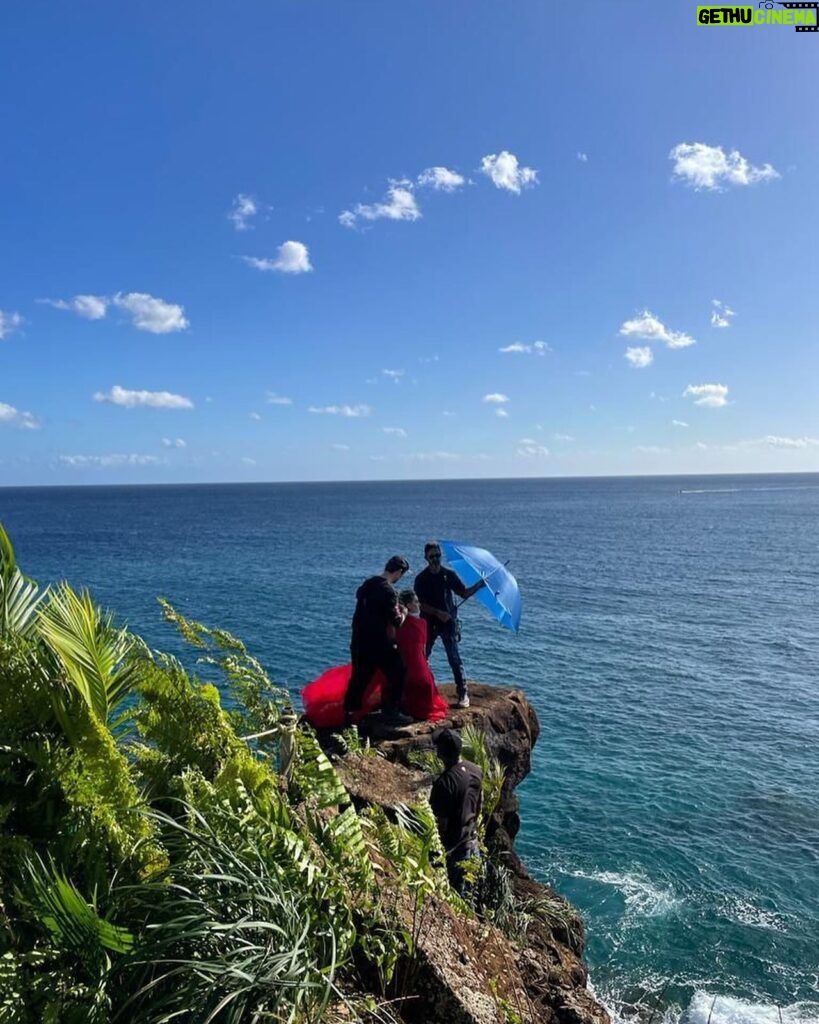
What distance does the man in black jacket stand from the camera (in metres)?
8.74

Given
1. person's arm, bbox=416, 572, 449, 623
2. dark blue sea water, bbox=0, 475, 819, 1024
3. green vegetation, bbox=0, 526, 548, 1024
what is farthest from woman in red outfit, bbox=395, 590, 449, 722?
dark blue sea water, bbox=0, 475, 819, 1024

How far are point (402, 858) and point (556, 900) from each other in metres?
5.03

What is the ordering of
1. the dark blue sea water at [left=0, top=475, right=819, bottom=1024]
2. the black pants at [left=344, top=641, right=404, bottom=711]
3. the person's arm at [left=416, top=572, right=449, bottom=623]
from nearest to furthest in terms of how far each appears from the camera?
the black pants at [left=344, top=641, right=404, bottom=711]
the person's arm at [left=416, top=572, right=449, bottom=623]
the dark blue sea water at [left=0, top=475, right=819, bottom=1024]

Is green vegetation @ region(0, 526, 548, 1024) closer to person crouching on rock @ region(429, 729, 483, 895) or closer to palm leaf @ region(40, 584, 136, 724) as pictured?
palm leaf @ region(40, 584, 136, 724)

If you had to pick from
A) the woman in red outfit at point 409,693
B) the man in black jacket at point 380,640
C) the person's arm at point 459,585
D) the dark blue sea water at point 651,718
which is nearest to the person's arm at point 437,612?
the woman in red outfit at point 409,693

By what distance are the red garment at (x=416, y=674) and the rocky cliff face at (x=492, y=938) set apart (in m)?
0.25

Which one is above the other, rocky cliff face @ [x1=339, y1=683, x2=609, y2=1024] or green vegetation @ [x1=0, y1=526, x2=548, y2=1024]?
green vegetation @ [x1=0, y1=526, x2=548, y2=1024]

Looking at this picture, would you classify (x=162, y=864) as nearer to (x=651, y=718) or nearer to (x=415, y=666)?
(x=415, y=666)

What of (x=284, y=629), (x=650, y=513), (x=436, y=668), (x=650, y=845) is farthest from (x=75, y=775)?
(x=650, y=513)

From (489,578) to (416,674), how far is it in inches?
72.3

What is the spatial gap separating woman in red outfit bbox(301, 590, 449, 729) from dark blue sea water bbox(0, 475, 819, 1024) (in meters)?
6.70

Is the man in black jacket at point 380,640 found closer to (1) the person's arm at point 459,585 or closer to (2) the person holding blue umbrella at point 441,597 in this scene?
(2) the person holding blue umbrella at point 441,597

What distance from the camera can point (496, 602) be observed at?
1024cm

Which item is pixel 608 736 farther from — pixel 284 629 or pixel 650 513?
pixel 650 513
